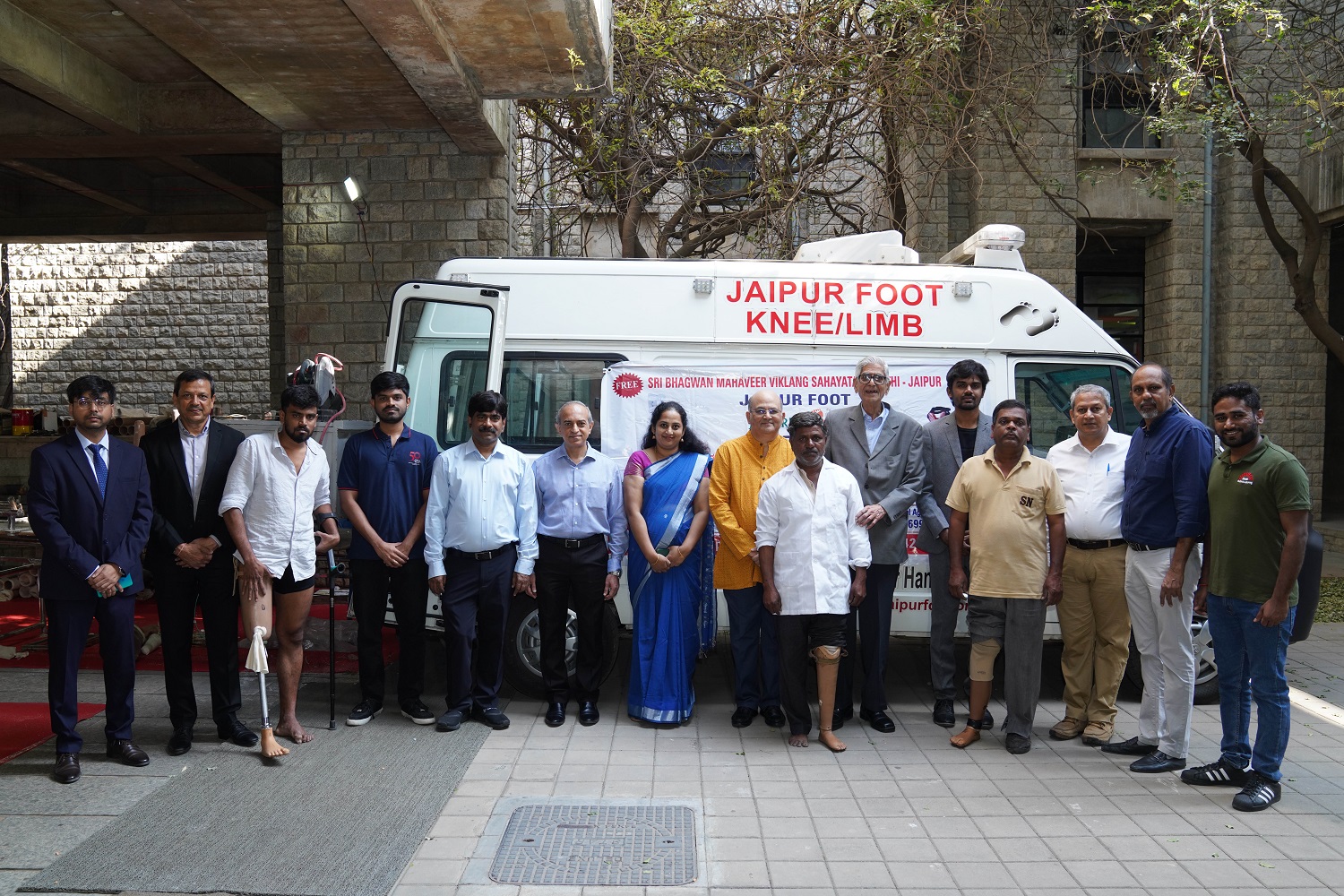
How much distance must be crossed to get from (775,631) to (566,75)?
16.9 ft

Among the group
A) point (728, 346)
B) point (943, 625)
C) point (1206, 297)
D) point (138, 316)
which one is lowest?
point (943, 625)

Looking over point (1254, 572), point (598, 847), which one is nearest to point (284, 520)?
point (598, 847)

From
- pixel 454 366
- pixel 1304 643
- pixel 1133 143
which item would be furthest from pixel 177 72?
pixel 1133 143

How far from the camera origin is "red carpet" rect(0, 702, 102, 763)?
17.3ft

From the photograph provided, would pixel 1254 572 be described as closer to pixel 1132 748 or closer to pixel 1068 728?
pixel 1132 748

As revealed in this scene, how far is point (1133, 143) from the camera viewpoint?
573 inches

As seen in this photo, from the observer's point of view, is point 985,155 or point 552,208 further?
point 985,155

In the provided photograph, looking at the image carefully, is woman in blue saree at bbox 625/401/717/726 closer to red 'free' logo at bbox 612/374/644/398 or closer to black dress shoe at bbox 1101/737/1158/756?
red 'free' logo at bbox 612/374/644/398

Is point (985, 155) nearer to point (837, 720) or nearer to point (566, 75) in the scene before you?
point (566, 75)

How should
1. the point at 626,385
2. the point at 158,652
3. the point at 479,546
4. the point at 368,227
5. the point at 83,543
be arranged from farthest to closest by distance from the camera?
the point at 368,227 → the point at 158,652 → the point at 626,385 → the point at 479,546 → the point at 83,543

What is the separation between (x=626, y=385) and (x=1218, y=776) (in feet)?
11.9

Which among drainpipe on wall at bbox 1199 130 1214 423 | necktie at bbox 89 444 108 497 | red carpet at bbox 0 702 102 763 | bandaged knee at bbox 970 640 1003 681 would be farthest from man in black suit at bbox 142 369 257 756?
drainpipe on wall at bbox 1199 130 1214 423

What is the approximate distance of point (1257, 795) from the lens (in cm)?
461

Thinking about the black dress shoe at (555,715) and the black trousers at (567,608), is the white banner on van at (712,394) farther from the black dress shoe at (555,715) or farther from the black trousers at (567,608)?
the black dress shoe at (555,715)
